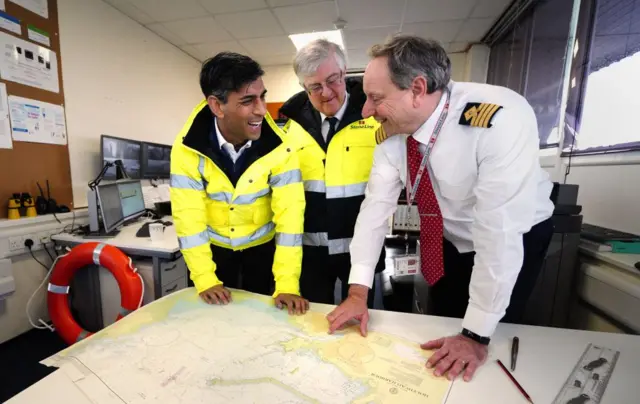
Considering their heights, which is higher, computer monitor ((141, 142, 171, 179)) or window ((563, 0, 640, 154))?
window ((563, 0, 640, 154))

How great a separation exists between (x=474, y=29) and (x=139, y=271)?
4345mm

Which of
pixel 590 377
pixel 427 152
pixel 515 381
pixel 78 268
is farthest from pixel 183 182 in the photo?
pixel 78 268

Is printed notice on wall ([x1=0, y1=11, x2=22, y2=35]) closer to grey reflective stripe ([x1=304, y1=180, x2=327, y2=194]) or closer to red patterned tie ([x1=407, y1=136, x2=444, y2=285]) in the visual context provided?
grey reflective stripe ([x1=304, y1=180, x2=327, y2=194])

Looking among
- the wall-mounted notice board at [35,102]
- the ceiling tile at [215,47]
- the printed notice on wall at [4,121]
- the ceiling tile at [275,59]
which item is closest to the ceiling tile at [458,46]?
the ceiling tile at [275,59]

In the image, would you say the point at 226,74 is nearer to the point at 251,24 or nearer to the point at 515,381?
the point at 515,381

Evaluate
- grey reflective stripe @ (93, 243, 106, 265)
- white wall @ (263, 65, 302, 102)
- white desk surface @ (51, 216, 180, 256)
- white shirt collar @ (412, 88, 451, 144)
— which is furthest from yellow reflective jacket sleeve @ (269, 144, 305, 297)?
white wall @ (263, 65, 302, 102)

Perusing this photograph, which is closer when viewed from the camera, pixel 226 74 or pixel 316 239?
pixel 226 74

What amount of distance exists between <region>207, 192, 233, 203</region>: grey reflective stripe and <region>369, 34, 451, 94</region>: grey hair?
743 mm

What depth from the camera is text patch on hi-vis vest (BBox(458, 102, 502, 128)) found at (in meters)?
0.80

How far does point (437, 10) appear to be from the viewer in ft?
10.4

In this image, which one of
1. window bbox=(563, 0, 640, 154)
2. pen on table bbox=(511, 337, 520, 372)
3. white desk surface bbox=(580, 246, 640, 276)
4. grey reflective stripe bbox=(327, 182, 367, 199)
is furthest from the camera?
window bbox=(563, 0, 640, 154)

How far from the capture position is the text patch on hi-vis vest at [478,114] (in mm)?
800

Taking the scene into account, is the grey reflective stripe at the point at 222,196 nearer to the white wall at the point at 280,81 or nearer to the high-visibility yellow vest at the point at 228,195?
the high-visibility yellow vest at the point at 228,195

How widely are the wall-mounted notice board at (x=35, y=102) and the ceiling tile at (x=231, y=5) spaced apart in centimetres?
126
